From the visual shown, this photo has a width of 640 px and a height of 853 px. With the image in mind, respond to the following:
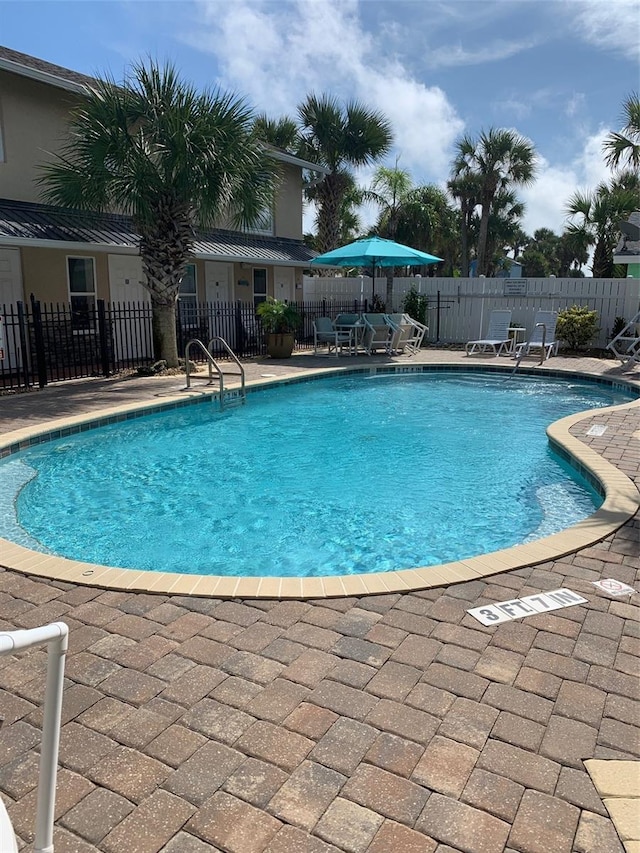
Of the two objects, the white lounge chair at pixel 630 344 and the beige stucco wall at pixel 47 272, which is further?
the white lounge chair at pixel 630 344

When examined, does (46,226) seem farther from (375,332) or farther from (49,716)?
(49,716)

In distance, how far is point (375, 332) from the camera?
16688 mm

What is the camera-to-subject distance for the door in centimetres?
1722

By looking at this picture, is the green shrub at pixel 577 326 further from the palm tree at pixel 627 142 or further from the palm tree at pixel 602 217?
the palm tree at pixel 602 217

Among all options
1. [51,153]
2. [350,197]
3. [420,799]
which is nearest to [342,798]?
[420,799]

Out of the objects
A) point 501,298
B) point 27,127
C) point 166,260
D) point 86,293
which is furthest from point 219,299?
point 501,298

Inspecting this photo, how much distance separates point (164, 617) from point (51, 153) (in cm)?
1287

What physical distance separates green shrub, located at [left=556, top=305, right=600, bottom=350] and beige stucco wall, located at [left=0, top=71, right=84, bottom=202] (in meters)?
13.4

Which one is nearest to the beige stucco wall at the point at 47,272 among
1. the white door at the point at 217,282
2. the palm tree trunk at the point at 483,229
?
the white door at the point at 217,282

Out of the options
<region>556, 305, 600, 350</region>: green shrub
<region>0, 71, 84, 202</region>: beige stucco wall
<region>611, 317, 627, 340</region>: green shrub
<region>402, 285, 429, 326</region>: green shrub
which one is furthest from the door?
<region>611, 317, 627, 340</region>: green shrub

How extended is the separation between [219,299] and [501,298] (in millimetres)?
8841

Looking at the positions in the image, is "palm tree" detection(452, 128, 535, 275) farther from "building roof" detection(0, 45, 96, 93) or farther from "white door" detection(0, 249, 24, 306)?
"white door" detection(0, 249, 24, 306)

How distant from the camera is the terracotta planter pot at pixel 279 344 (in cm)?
1597

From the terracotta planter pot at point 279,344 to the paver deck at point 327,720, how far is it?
41.7 feet
